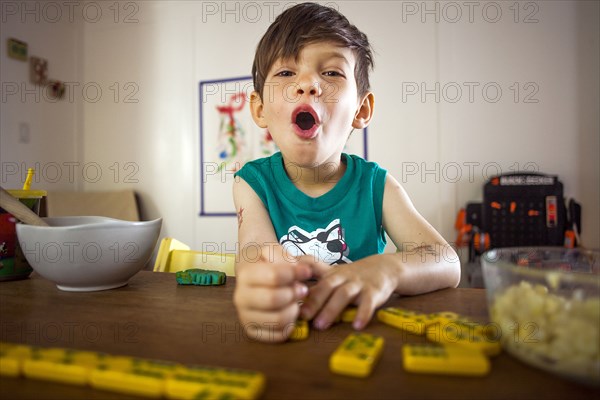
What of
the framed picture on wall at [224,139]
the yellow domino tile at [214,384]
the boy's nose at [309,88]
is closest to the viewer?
the yellow domino tile at [214,384]

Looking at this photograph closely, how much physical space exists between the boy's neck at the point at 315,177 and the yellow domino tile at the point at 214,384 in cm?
73

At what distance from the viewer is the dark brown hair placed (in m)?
0.91

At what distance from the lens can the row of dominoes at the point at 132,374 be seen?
303mm

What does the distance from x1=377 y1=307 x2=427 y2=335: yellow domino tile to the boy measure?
7cm

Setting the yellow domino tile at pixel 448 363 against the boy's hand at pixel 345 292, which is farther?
Result: the boy's hand at pixel 345 292

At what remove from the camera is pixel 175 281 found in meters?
0.77

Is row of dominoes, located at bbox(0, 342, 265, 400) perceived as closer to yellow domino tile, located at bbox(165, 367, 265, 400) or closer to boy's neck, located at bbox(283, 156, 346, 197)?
yellow domino tile, located at bbox(165, 367, 265, 400)

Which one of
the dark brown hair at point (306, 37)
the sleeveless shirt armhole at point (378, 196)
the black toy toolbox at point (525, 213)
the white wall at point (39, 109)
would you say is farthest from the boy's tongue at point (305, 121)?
the white wall at point (39, 109)

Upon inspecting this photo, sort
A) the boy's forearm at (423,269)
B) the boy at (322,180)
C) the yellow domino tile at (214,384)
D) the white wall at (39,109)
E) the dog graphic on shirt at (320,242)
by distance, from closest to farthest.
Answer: the yellow domino tile at (214,384) → the boy's forearm at (423,269) → the boy at (322,180) → the dog graphic on shirt at (320,242) → the white wall at (39,109)

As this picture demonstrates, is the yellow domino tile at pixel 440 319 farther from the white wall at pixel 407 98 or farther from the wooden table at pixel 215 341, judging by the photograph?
the white wall at pixel 407 98

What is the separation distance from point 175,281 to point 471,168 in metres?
2.15

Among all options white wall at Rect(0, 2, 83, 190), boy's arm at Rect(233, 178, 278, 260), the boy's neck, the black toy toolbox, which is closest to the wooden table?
boy's arm at Rect(233, 178, 278, 260)

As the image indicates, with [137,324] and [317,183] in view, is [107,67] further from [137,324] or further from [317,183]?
[137,324]

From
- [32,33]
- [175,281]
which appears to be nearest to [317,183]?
[175,281]
